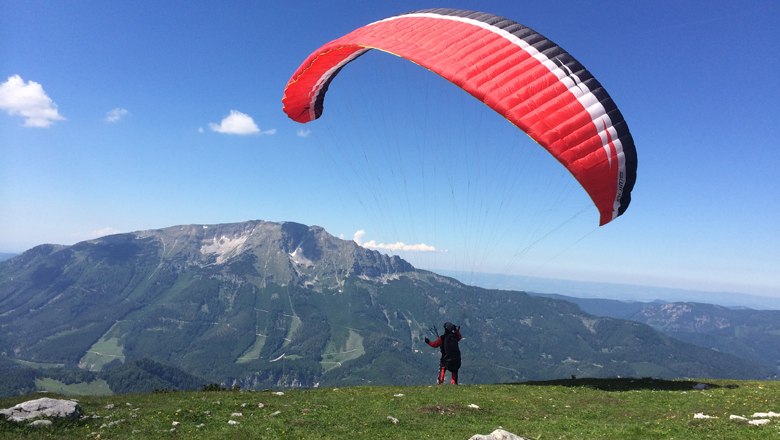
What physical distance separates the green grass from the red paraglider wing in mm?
7916

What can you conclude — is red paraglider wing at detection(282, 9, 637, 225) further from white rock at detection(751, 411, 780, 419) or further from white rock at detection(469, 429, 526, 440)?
white rock at detection(469, 429, 526, 440)

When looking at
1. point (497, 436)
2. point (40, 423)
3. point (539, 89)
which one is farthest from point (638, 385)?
point (40, 423)

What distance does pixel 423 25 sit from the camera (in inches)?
826

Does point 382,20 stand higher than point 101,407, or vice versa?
point 382,20

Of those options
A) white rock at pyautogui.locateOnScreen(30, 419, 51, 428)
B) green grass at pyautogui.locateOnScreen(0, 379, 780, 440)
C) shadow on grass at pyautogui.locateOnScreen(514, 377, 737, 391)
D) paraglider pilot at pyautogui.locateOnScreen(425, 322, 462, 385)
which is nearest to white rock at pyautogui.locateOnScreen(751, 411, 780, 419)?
green grass at pyautogui.locateOnScreen(0, 379, 780, 440)

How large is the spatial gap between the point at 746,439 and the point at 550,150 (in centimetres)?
1082

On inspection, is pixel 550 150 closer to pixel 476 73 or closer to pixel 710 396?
pixel 476 73

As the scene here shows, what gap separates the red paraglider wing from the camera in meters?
16.9

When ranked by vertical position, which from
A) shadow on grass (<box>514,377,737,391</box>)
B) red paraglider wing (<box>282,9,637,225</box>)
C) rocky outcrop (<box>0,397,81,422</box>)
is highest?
red paraglider wing (<box>282,9,637,225</box>)

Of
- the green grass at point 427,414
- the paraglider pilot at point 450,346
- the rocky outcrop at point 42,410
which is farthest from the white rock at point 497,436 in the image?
the rocky outcrop at point 42,410

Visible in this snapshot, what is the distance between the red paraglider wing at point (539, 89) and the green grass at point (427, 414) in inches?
312

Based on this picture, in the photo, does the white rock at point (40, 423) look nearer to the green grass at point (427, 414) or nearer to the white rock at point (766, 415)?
the green grass at point (427, 414)

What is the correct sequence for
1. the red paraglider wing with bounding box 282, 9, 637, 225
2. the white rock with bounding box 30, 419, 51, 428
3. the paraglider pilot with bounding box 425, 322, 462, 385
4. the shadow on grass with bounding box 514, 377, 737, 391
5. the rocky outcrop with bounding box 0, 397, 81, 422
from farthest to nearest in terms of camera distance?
the paraglider pilot with bounding box 425, 322, 462, 385, the shadow on grass with bounding box 514, 377, 737, 391, the red paraglider wing with bounding box 282, 9, 637, 225, the rocky outcrop with bounding box 0, 397, 81, 422, the white rock with bounding box 30, 419, 51, 428

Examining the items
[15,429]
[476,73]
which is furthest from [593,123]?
[15,429]
